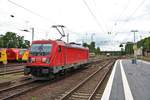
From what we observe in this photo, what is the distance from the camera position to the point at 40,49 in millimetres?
17609

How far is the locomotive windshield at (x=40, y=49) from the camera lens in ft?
56.9

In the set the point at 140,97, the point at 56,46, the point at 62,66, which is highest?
the point at 56,46

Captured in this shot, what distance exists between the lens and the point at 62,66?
747 inches

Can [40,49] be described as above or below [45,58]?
above

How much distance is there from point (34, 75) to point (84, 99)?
6545 millimetres

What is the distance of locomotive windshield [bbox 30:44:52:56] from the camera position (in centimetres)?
1734

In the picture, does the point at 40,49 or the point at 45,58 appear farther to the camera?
the point at 40,49

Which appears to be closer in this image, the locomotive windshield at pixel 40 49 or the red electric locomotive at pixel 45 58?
the red electric locomotive at pixel 45 58

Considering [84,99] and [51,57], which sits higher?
[51,57]

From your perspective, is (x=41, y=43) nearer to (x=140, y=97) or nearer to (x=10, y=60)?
(x=140, y=97)

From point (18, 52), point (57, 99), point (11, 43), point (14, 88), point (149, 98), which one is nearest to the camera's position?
point (57, 99)

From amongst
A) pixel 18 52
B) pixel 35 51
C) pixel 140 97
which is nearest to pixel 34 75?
pixel 35 51

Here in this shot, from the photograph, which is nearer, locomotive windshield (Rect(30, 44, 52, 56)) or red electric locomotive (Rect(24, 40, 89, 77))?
red electric locomotive (Rect(24, 40, 89, 77))

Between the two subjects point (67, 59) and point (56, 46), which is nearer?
point (56, 46)
